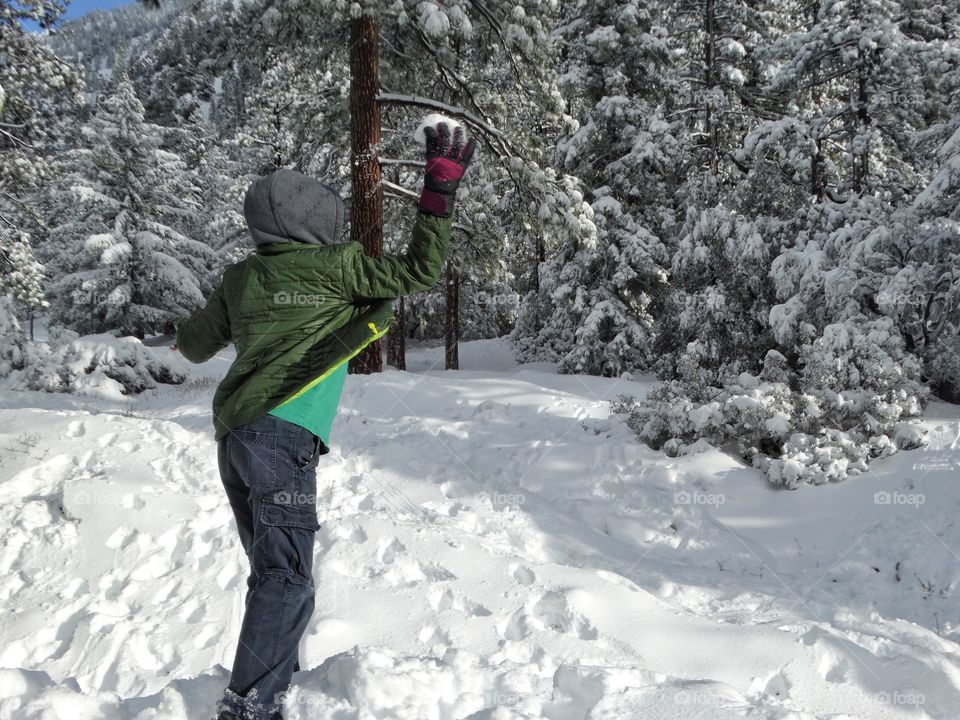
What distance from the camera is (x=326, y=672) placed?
247 centimetres

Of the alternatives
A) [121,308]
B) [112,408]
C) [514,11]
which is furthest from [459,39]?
[121,308]

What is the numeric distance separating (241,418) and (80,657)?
2400mm

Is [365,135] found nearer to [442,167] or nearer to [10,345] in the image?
[10,345]

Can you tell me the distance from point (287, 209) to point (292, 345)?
1.66 ft

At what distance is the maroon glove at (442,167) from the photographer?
7.66 ft

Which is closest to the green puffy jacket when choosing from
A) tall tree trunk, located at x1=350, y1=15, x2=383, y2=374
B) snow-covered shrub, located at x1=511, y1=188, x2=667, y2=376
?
tall tree trunk, located at x1=350, y1=15, x2=383, y2=374

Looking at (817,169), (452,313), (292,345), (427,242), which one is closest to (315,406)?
(292,345)

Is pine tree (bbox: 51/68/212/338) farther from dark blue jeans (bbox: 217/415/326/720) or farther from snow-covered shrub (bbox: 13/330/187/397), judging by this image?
dark blue jeans (bbox: 217/415/326/720)

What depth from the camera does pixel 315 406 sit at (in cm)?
→ 245

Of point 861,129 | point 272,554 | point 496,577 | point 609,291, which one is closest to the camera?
point 272,554

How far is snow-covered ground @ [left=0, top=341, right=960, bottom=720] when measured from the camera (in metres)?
2.60

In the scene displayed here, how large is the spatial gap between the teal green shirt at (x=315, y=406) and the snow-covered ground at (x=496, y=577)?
34.5 inches

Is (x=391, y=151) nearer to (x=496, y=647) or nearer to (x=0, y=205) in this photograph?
(x=0, y=205)

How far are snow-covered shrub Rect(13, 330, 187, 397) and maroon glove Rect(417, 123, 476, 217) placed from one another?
10641 mm
